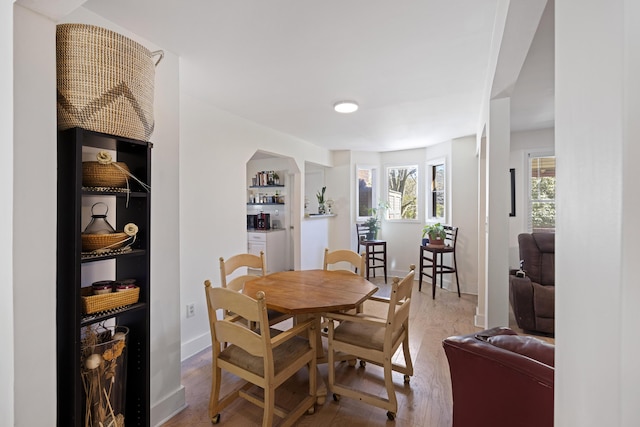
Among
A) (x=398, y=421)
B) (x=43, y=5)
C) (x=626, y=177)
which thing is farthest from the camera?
(x=398, y=421)

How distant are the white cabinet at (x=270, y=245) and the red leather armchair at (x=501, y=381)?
4.12 metres

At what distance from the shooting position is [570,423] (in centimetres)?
50

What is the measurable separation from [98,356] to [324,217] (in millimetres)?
4362

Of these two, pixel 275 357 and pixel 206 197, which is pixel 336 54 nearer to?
pixel 206 197

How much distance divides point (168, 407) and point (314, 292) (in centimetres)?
115

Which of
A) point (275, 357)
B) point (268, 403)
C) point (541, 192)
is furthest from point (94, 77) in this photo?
point (541, 192)

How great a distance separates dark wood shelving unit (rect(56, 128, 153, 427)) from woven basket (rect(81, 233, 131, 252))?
47mm

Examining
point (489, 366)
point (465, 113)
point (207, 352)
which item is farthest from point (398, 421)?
point (465, 113)

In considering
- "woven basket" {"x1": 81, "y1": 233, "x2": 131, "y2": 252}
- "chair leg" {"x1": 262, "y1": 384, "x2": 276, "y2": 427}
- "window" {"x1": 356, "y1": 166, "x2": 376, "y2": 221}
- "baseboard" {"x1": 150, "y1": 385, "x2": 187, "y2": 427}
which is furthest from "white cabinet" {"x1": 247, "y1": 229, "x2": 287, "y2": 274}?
"woven basket" {"x1": 81, "y1": 233, "x2": 131, "y2": 252}

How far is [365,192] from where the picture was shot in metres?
5.86

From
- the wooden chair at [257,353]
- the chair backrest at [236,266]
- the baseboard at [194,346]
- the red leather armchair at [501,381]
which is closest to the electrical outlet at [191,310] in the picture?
the baseboard at [194,346]

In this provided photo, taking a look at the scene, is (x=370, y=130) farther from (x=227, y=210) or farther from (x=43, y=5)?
(x=43, y=5)

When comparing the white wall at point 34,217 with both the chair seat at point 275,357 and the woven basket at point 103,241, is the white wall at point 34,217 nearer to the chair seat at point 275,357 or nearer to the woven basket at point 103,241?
the woven basket at point 103,241

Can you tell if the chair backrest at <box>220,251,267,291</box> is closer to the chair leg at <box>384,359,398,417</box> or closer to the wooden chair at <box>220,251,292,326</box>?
the wooden chair at <box>220,251,292,326</box>
